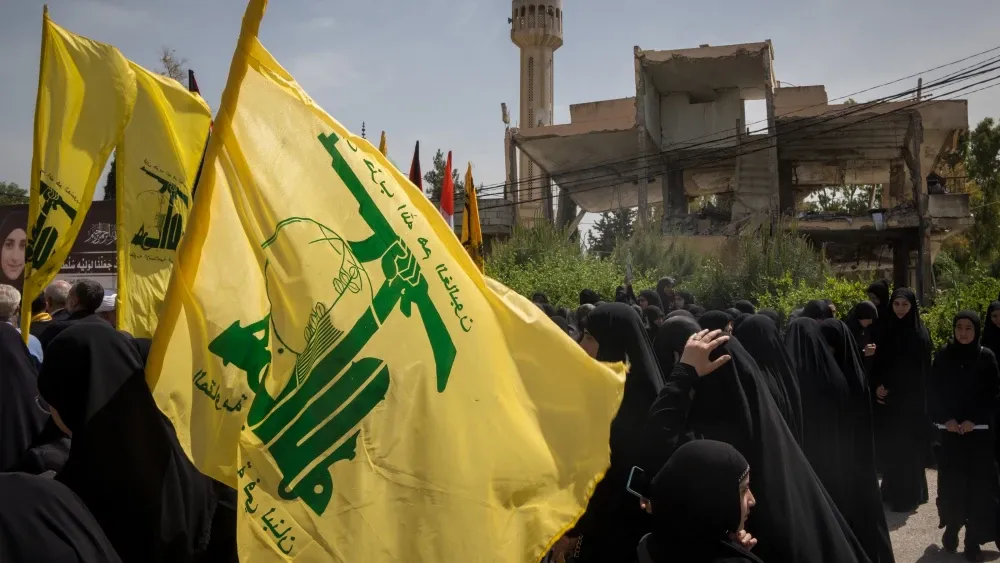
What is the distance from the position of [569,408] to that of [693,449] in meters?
0.37

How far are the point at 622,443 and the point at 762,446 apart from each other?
586 mm

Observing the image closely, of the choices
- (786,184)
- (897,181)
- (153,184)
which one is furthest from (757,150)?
(153,184)

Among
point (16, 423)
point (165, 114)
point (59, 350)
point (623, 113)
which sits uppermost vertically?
point (623, 113)

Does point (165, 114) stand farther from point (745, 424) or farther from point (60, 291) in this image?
point (745, 424)

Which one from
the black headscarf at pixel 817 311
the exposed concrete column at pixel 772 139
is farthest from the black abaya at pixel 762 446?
the exposed concrete column at pixel 772 139

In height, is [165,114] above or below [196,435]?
above

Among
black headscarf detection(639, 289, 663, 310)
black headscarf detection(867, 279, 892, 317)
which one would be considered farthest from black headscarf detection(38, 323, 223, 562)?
black headscarf detection(639, 289, 663, 310)

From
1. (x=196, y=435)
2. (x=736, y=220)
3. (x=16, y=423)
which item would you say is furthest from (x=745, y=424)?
(x=736, y=220)

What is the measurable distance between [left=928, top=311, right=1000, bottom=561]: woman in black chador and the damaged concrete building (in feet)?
53.4

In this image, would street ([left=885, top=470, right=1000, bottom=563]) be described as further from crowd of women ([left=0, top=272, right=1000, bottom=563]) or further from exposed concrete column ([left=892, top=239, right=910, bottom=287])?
exposed concrete column ([left=892, top=239, right=910, bottom=287])

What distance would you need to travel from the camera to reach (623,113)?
26500 mm

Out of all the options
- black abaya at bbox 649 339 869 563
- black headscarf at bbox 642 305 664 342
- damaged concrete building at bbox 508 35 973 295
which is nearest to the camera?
black abaya at bbox 649 339 869 563

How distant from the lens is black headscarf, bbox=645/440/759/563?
2156 millimetres

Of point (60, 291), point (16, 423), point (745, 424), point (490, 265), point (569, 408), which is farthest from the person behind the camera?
point (490, 265)
